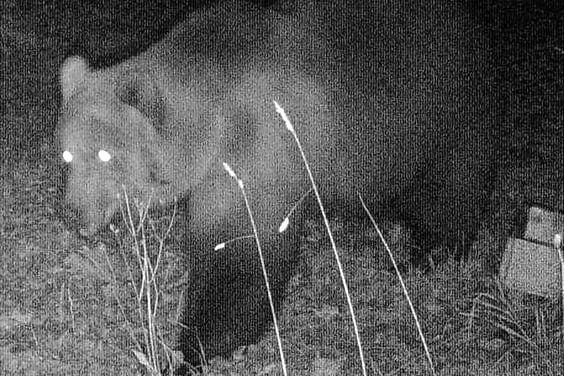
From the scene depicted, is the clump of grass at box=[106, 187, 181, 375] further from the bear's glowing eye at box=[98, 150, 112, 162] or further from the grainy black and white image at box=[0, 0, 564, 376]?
the bear's glowing eye at box=[98, 150, 112, 162]

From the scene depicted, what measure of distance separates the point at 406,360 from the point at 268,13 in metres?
1.39

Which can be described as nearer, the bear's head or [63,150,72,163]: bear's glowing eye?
the bear's head

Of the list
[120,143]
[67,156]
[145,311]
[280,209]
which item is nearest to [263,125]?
[280,209]

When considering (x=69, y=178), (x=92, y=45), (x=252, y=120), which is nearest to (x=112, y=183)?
(x=69, y=178)

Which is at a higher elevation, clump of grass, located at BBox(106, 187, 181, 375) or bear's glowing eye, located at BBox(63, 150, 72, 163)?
bear's glowing eye, located at BBox(63, 150, 72, 163)

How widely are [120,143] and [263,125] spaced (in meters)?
0.47

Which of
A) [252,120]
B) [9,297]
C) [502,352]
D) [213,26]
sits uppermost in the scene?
[213,26]

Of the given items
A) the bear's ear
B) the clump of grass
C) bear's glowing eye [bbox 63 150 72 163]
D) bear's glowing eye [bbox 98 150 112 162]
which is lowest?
the clump of grass

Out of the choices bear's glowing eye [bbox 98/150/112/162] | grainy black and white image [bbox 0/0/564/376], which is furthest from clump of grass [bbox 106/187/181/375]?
bear's glowing eye [bbox 98/150/112/162]

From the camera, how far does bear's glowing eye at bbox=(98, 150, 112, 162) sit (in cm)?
285

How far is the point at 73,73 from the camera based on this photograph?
2990 millimetres

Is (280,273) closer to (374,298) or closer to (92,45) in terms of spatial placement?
(374,298)

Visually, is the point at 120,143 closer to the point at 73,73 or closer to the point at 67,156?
the point at 67,156

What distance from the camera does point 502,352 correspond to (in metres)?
3.53
